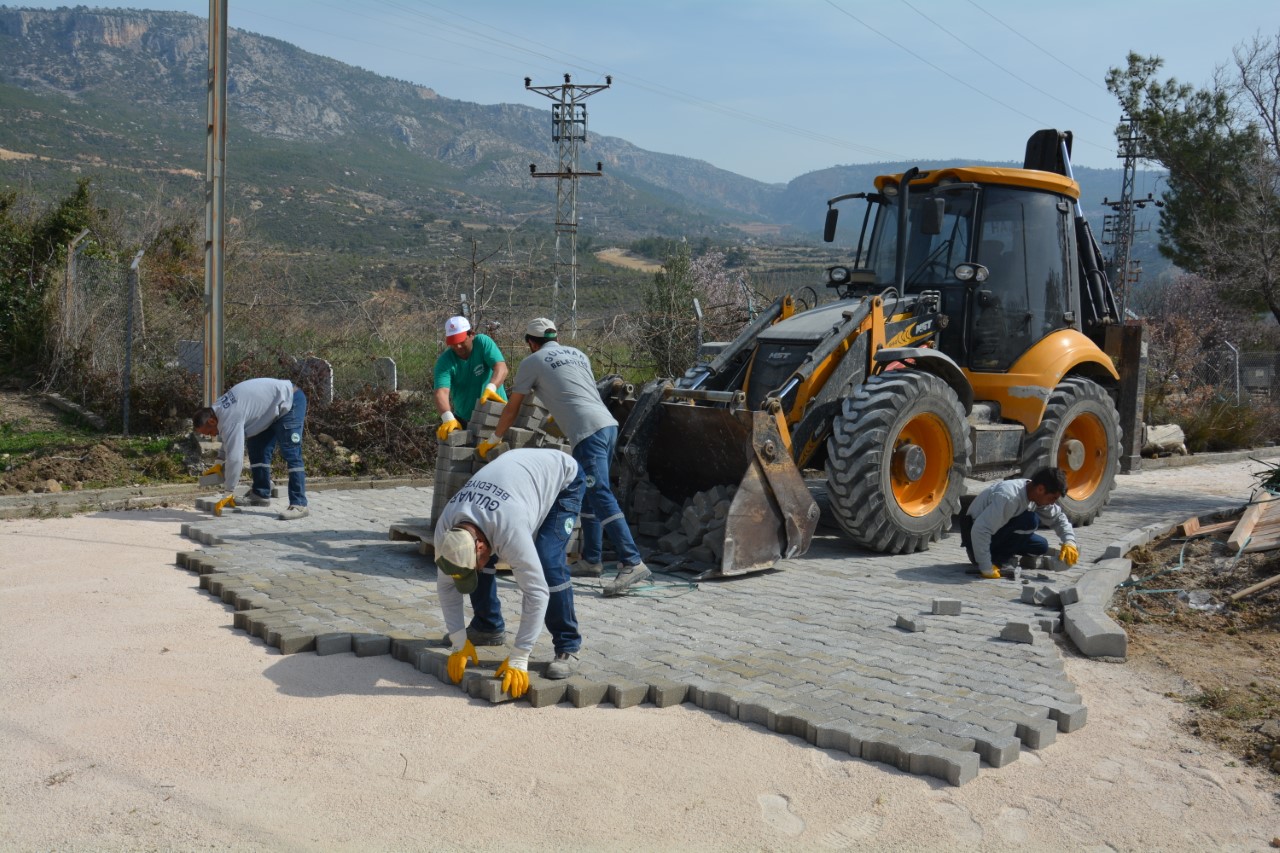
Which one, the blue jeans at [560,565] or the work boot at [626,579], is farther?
the work boot at [626,579]

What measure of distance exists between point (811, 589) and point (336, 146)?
112058 millimetres

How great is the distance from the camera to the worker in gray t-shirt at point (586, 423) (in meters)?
7.49

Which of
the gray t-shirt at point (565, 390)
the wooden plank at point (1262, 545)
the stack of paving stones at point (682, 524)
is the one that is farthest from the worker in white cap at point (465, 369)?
the wooden plank at point (1262, 545)

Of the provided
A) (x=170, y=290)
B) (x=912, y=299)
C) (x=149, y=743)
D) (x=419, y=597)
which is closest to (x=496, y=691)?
(x=149, y=743)

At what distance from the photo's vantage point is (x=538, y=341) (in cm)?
785

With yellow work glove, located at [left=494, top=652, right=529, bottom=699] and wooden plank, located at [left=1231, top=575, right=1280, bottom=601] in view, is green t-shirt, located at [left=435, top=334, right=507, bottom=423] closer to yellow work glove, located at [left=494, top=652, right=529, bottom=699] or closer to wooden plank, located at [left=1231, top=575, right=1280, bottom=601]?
yellow work glove, located at [left=494, top=652, right=529, bottom=699]

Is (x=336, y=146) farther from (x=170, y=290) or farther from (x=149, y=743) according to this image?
(x=149, y=743)

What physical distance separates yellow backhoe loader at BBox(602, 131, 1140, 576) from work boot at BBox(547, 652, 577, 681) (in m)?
2.36

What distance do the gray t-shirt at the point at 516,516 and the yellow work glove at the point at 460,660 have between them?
13 cm

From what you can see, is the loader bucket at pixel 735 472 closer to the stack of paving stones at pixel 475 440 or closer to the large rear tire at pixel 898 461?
the large rear tire at pixel 898 461

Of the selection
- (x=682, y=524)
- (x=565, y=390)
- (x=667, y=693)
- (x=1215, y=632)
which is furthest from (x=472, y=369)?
(x=1215, y=632)

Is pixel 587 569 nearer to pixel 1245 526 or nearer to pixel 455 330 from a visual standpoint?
pixel 455 330

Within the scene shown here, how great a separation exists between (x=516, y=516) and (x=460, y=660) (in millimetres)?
926

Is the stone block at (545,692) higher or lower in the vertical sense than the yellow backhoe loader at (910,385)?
lower
